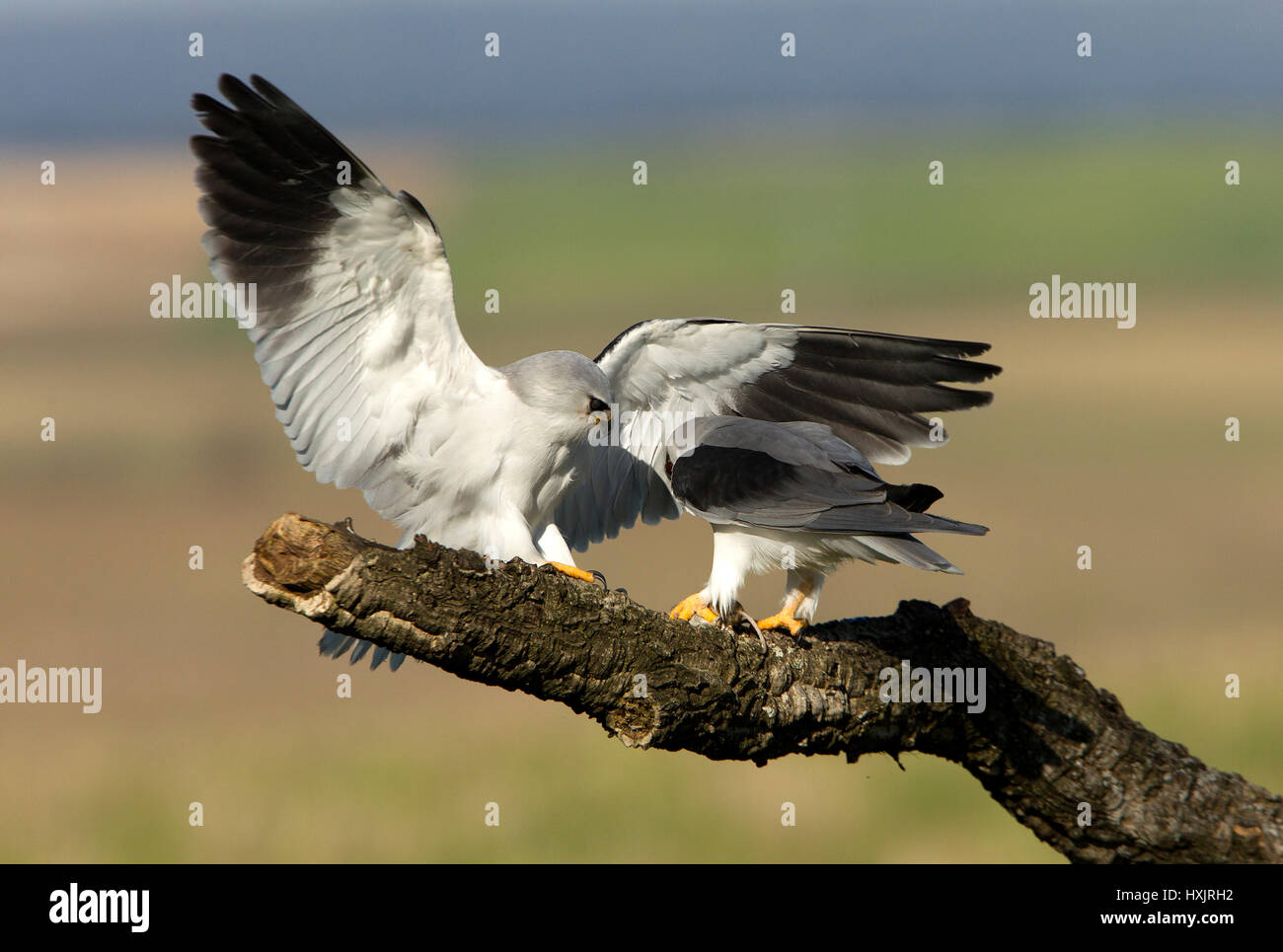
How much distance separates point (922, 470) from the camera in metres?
30.8

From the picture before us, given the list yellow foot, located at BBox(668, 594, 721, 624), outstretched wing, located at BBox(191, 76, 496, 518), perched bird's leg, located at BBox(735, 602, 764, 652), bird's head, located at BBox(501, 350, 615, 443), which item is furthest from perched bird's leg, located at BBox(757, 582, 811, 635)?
outstretched wing, located at BBox(191, 76, 496, 518)

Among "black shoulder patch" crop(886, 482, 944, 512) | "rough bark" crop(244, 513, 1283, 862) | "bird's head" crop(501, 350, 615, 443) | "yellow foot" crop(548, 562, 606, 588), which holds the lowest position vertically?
"rough bark" crop(244, 513, 1283, 862)

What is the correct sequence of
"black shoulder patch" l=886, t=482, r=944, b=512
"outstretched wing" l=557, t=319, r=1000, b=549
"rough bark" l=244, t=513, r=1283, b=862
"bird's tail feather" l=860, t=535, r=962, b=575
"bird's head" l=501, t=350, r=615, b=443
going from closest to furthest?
"rough bark" l=244, t=513, r=1283, b=862 < "bird's tail feather" l=860, t=535, r=962, b=575 < "black shoulder patch" l=886, t=482, r=944, b=512 < "bird's head" l=501, t=350, r=615, b=443 < "outstretched wing" l=557, t=319, r=1000, b=549

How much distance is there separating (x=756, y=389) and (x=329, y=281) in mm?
2876

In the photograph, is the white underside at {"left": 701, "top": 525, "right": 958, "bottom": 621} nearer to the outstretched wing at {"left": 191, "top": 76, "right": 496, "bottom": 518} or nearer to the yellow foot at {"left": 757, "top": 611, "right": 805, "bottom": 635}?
the yellow foot at {"left": 757, "top": 611, "right": 805, "bottom": 635}

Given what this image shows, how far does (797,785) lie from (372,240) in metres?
9.96

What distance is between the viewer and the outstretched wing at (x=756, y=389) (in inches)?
316

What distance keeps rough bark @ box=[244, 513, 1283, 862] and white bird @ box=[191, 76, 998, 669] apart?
Result: 1245 mm

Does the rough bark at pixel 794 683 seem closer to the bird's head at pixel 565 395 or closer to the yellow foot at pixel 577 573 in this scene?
the yellow foot at pixel 577 573

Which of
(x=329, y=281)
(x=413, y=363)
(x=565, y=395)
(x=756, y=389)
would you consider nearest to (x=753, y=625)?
(x=565, y=395)

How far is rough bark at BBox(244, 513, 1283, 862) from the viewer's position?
16.9 ft

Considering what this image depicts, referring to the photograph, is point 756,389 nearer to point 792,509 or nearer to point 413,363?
point 792,509

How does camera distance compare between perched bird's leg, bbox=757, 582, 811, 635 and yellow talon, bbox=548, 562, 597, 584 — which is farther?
perched bird's leg, bbox=757, 582, 811, 635

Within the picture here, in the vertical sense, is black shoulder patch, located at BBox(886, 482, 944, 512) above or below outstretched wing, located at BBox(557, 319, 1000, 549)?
below
